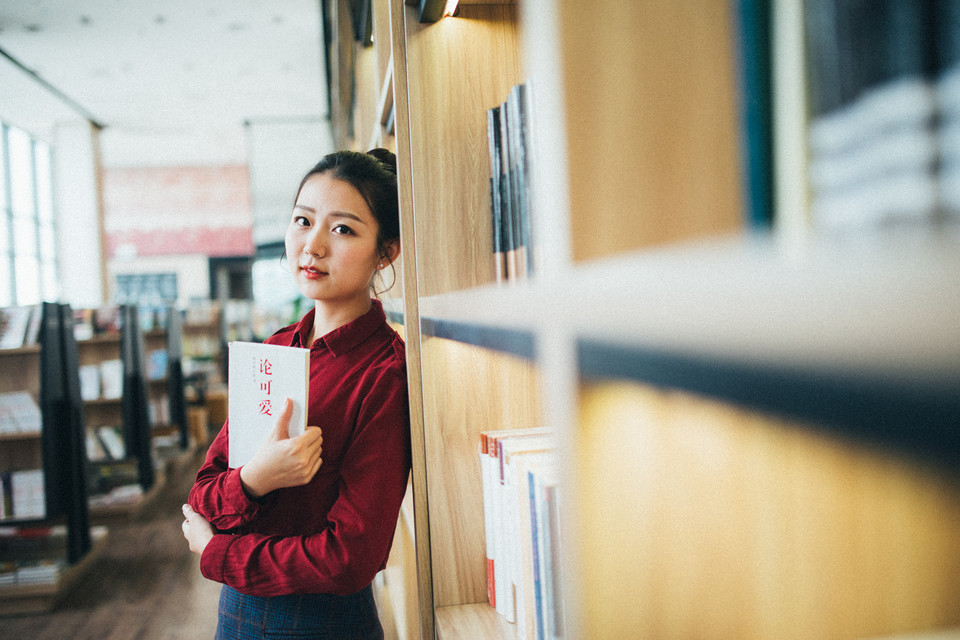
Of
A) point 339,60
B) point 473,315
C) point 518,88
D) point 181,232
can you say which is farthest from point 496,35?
point 181,232

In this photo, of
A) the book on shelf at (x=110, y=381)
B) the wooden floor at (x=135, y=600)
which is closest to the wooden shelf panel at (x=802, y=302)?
the wooden floor at (x=135, y=600)

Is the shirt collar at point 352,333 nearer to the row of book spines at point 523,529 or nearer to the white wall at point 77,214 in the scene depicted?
the row of book spines at point 523,529

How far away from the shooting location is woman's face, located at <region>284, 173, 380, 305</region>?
126 cm

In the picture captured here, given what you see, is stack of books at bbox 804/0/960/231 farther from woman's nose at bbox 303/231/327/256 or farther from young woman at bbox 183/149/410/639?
woman's nose at bbox 303/231/327/256

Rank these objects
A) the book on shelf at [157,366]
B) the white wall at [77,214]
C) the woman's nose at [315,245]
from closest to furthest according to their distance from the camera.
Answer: the woman's nose at [315,245], the book on shelf at [157,366], the white wall at [77,214]

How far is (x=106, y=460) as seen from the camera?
4.62 m

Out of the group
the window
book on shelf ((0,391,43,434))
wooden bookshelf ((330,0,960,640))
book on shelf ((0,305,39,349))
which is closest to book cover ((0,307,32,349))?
book on shelf ((0,305,39,349))

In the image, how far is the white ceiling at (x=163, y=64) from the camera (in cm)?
588

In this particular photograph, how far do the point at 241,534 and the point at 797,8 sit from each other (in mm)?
1189

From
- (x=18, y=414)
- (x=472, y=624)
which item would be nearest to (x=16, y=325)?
(x=18, y=414)

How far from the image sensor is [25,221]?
27.0 feet

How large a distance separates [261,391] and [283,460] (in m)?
0.17

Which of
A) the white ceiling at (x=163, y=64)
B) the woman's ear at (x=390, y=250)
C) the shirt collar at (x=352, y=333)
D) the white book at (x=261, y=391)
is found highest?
the white ceiling at (x=163, y=64)

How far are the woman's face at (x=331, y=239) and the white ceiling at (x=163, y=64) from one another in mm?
5289
